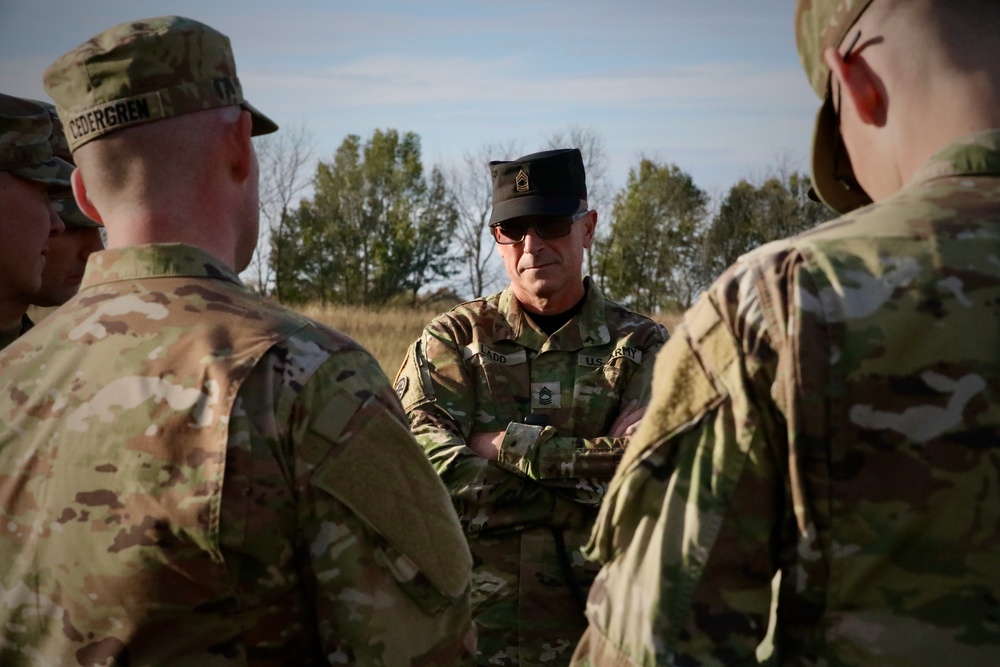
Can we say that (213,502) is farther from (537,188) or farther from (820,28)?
(537,188)

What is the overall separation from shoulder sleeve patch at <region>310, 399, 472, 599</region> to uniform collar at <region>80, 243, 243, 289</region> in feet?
1.56

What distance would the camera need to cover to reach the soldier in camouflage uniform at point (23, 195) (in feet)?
11.4

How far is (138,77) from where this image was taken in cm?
214

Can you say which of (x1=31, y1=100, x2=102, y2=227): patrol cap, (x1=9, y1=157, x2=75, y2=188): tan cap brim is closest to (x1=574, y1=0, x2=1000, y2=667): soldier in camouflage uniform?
(x1=9, y1=157, x2=75, y2=188): tan cap brim

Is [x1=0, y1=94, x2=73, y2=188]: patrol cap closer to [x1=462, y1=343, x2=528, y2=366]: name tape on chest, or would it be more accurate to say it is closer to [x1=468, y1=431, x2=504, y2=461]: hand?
[x1=462, y1=343, x2=528, y2=366]: name tape on chest

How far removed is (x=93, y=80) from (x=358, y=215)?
51553 mm

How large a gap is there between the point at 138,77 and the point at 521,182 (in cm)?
233

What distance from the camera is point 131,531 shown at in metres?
1.92

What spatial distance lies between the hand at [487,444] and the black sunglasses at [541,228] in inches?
34.6

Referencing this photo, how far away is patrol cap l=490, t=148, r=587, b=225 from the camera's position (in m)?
4.29

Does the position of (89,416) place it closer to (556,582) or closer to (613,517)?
(613,517)

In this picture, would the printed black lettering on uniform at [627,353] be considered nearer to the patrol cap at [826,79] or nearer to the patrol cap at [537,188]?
the patrol cap at [537,188]

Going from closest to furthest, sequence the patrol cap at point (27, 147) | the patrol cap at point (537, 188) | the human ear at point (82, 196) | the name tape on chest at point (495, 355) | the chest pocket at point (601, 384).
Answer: the human ear at point (82, 196) → the patrol cap at point (27, 147) → the chest pocket at point (601, 384) → the name tape on chest at point (495, 355) → the patrol cap at point (537, 188)

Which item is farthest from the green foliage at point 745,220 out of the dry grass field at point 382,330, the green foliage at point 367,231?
the dry grass field at point 382,330
